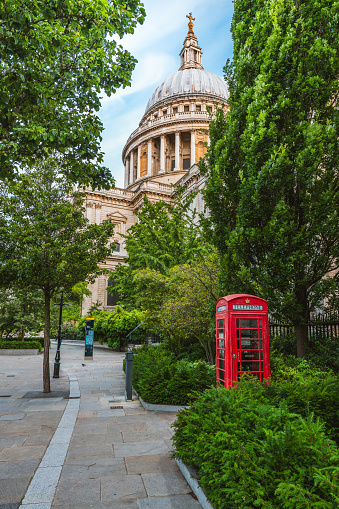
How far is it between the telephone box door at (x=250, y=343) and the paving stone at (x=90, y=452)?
288cm

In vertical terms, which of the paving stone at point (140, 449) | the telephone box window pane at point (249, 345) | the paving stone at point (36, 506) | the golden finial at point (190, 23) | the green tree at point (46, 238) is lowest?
the paving stone at point (140, 449)

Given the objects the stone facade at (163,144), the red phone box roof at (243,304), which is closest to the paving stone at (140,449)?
the red phone box roof at (243,304)

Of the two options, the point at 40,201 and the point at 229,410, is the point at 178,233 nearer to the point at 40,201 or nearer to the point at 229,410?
the point at 40,201

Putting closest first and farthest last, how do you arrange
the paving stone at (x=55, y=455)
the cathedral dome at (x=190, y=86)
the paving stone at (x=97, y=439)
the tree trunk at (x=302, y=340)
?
1. the paving stone at (x=55, y=455)
2. the paving stone at (x=97, y=439)
3. the tree trunk at (x=302, y=340)
4. the cathedral dome at (x=190, y=86)

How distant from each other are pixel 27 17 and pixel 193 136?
60244 mm

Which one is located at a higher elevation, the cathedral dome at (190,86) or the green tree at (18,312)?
the cathedral dome at (190,86)

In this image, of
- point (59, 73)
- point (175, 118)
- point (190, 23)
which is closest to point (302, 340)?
point (59, 73)

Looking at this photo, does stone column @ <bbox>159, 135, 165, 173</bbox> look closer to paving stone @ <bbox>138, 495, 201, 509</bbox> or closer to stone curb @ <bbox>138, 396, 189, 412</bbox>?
stone curb @ <bbox>138, 396, 189, 412</bbox>

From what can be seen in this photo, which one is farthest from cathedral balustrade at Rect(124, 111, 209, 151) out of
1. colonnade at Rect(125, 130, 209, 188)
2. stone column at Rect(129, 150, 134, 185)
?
stone column at Rect(129, 150, 134, 185)

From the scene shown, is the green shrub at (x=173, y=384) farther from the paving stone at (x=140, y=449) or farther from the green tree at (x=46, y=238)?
the green tree at (x=46, y=238)

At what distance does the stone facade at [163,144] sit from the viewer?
55.0 m

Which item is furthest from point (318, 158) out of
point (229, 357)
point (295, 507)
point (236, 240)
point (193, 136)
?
point (193, 136)

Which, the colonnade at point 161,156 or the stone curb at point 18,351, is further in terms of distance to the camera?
the colonnade at point 161,156

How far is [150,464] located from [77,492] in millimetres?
1242
